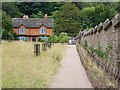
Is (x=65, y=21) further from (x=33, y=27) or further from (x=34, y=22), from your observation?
(x=34, y=22)

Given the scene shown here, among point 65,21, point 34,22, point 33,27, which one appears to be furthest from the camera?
point 65,21

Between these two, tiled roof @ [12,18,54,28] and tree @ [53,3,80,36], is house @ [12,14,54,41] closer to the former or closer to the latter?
tiled roof @ [12,18,54,28]

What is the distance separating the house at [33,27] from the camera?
47.5m

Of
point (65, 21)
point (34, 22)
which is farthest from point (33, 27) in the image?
point (65, 21)

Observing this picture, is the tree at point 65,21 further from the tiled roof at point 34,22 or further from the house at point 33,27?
the tiled roof at point 34,22

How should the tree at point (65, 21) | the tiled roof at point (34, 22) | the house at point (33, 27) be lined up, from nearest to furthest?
the tiled roof at point (34, 22)
the house at point (33, 27)
the tree at point (65, 21)

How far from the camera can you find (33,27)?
165ft

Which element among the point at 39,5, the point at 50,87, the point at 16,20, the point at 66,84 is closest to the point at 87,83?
the point at 66,84

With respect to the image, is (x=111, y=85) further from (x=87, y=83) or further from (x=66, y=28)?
(x=66, y=28)

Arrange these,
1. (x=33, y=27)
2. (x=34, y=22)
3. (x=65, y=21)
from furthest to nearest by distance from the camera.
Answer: (x=65, y=21), (x=33, y=27), (x=34, y=22)

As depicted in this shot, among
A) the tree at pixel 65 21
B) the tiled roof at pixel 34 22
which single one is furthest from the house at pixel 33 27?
the tree at pixel 65 21

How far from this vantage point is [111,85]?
4004mm

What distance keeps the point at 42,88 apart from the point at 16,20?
133ft

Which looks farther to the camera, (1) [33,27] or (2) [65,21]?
(2) [65,21]
